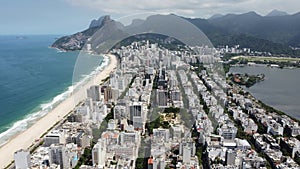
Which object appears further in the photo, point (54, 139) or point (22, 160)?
point (54, 139)

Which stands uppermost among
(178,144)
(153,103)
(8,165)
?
(153,103)

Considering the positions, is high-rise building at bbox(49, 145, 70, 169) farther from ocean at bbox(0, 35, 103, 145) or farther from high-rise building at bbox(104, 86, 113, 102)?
high-rise building at bbox(104, 86, 113, 102)

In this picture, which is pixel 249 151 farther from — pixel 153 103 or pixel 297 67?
pixel 297 67

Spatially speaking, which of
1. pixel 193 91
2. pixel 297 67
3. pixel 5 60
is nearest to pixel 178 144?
pixel 193 91

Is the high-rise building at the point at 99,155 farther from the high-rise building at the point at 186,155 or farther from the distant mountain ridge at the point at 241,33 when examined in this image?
the distant mountain ridge at the point at 241,33

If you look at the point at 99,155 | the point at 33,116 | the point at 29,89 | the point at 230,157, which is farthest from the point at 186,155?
the point at 29,89

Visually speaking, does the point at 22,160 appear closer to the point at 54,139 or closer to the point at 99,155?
the point at 54,139
